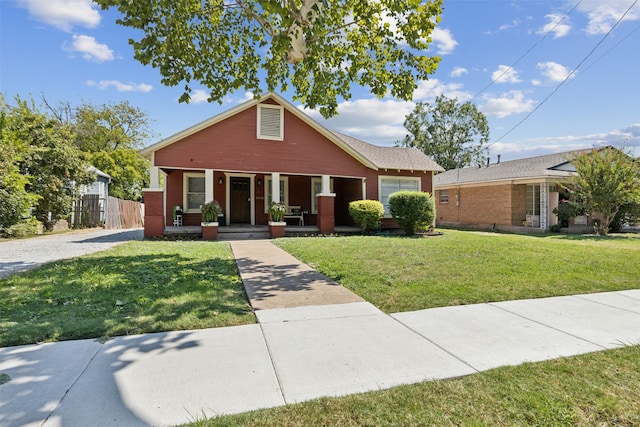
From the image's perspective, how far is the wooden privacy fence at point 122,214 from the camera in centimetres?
1981

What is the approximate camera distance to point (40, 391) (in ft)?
8.20

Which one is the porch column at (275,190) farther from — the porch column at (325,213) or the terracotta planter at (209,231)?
the terracotta planter at (209,231)

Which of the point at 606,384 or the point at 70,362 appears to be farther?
the point at 70,362

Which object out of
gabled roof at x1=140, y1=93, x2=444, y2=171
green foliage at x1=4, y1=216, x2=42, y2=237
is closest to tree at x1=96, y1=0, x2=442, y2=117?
gabled roof at x1=140, y1=93, x2=444, y2=171

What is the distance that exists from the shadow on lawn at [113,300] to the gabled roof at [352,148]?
725cm

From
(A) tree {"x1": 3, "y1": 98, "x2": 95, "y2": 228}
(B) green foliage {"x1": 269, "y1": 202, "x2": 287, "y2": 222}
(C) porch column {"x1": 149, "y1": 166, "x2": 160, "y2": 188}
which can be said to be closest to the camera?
(C) porch column {"x1": 149, "y1": 166, "x2": 160, "y2": 188}

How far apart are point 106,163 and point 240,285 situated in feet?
105

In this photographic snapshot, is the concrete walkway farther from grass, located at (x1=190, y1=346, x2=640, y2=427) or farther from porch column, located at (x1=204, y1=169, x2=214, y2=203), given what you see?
porch column, located at (x1=204, y1=169, x2=214, y2=203)

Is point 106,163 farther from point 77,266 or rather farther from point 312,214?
point 77,266

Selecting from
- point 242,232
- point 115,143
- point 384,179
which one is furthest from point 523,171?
point 115,143

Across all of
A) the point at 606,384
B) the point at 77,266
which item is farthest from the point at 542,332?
the point at 77,266

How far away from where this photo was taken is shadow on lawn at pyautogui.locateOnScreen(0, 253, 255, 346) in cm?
372

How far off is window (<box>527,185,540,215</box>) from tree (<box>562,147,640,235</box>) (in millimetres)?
2846

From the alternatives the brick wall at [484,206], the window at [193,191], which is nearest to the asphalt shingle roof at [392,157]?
the brick wall at [484,206]
